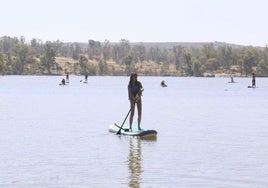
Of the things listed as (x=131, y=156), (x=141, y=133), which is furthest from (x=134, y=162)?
(x=141, y=133)

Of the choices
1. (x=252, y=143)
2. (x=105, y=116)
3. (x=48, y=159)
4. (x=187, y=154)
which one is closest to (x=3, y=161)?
(x=48, y=159)

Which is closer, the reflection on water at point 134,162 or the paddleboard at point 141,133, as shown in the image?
the reflection on water at point 134,162

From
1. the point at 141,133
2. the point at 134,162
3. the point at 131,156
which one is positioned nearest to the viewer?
the point at 134,162

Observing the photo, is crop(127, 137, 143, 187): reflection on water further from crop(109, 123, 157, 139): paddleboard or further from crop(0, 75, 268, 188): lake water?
crop(109, 123, 157, 139): paddleboard

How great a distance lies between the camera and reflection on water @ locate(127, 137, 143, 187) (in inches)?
629

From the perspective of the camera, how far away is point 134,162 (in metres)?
18.8

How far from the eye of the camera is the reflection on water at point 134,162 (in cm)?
1598

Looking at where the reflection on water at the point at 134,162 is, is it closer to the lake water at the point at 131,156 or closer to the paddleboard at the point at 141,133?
the lake water at the point at 131,156

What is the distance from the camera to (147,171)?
56.6 feet

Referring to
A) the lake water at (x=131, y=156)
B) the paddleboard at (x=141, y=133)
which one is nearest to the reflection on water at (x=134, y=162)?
the lake water at (x=131, y=156)

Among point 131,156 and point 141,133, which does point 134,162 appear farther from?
point 141,133

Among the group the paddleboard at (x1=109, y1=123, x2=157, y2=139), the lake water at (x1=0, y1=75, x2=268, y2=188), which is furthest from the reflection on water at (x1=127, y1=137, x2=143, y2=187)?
the paddleboard at (x1=109, y1=123, x2=157, y2=139)

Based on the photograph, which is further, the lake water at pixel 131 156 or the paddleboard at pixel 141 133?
the paddleboard at pixel 141 133

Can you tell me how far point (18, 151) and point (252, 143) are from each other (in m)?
7.32
